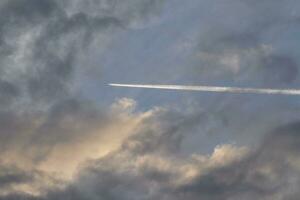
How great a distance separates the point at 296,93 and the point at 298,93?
3.31 metres

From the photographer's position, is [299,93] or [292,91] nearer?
[299,93]

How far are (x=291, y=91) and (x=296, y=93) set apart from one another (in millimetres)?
5296

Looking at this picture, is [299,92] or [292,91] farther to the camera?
[292,91]

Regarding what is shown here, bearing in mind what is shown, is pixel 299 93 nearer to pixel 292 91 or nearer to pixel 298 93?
pixel 298 93

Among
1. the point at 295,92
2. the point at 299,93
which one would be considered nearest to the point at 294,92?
the point at 295,92

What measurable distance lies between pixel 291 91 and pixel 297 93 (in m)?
7.72

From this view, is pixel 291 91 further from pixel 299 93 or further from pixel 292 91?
pixel 299 93

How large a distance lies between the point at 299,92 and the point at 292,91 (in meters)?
8.86

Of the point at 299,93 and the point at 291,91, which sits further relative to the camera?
the point at 291,91

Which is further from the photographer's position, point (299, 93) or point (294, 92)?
point (294, 92)

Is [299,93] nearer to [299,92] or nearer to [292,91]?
[299,92]

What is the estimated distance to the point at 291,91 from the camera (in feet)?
460

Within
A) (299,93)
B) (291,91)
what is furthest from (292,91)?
(299,93)

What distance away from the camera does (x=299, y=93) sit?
130 m
